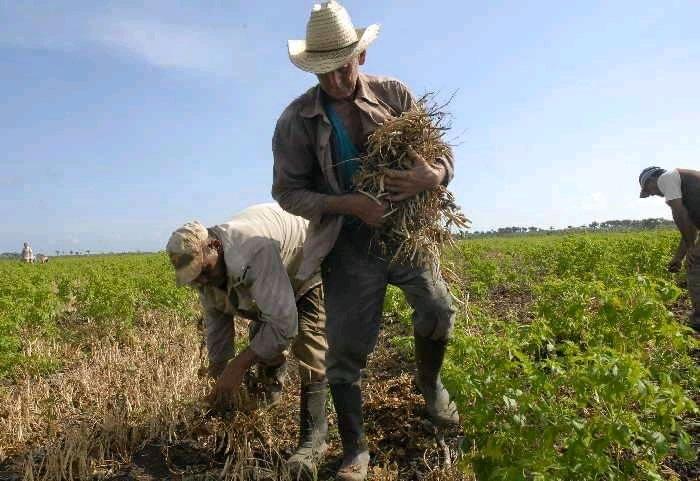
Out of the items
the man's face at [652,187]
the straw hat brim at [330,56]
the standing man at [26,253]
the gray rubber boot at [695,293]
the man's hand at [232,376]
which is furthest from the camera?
the standing man at [26,253]

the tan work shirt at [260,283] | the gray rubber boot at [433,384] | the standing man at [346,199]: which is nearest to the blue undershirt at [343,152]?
the standing man at [346,199]

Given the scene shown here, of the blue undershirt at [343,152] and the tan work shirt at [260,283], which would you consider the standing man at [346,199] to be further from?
the tan work shirt at [260,283]

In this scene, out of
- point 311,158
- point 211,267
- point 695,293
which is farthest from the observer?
point 695,293

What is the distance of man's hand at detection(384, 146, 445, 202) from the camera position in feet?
10.4

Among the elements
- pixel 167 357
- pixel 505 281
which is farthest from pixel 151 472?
pixel 505 281

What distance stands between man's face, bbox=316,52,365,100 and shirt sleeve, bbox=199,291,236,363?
5.62 ft

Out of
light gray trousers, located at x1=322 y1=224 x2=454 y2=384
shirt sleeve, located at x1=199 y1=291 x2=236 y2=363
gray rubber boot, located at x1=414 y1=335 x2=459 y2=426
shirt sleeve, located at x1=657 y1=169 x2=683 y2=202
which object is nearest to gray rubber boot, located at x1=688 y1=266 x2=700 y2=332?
shirt sleeve, located at x1=657 y1=169 x2=683 y2=202

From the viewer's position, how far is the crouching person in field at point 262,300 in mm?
3354

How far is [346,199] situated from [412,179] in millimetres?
376

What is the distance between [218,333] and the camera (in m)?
4.02

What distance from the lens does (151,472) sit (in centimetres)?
368

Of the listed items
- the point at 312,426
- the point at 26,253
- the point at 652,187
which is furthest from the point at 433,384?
the point at 26,253

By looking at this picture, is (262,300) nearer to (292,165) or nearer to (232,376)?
(232,376)

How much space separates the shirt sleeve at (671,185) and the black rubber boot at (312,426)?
4.47 meters
